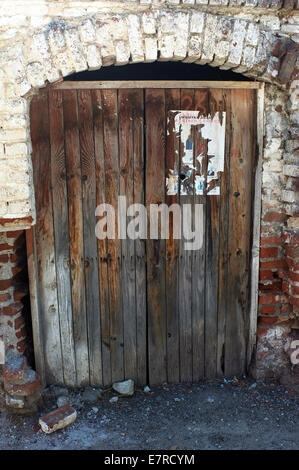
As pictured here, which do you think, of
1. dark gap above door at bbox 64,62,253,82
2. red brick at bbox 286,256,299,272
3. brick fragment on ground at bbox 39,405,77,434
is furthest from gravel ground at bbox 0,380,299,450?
dark gap above door at bbox 64,62,253,82

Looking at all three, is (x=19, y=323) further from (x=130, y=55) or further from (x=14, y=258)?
(x=130, y=55)

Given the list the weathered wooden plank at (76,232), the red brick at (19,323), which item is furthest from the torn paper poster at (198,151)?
the red brick at (19,323)

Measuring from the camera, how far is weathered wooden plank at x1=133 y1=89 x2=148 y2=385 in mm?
3248

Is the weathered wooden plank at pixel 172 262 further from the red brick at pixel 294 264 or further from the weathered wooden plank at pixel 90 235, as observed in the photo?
the red brick at pixel 294 264

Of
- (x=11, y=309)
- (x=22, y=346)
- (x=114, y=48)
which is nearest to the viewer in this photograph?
(x=114, y=48)

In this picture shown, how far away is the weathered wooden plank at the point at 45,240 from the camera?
3145 mm

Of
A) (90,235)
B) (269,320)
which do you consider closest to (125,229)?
(90,235)

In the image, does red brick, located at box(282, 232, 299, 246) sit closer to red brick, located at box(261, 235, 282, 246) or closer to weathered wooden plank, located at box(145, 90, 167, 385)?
red brick, located at box(261, 235, 282, 246)

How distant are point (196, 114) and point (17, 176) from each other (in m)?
1.33

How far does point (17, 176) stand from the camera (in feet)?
9.21

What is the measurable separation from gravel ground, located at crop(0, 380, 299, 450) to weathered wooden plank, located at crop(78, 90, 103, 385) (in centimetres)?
34

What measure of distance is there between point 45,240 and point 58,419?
1238mm

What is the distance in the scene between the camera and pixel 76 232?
3340 mm
